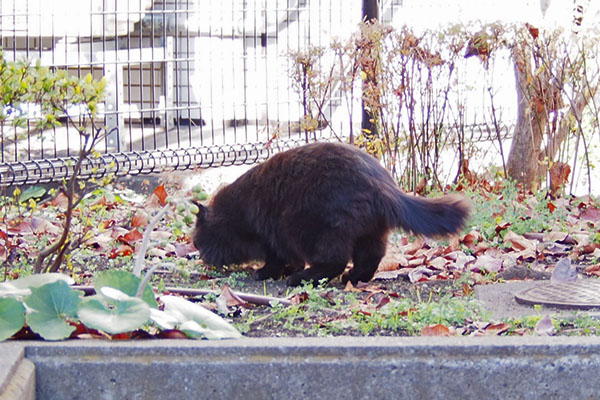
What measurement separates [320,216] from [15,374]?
213 cm

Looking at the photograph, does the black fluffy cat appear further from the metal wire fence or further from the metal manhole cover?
the metal wire fence

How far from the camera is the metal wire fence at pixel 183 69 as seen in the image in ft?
26.6

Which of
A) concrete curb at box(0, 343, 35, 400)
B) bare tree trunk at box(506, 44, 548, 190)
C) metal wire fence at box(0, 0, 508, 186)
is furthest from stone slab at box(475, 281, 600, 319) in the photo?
metal wire fence at box(0, 0, 508, 186)

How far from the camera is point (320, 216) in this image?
14.2 feet

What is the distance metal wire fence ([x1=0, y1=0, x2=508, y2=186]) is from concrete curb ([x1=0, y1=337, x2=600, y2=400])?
16.3 ft

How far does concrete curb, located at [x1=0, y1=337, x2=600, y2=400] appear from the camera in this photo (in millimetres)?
2535

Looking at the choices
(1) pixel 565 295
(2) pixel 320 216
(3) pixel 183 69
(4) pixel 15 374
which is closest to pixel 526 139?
(2) pixel 320 216

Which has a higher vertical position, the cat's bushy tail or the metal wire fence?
the metal wire fence

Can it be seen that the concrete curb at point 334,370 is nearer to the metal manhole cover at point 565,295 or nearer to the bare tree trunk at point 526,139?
the metal manhole cover at point 565,295

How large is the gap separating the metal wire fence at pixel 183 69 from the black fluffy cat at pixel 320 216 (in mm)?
2807

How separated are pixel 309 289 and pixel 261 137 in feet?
19.0

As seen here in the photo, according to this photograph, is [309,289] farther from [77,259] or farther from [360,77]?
[360,77]

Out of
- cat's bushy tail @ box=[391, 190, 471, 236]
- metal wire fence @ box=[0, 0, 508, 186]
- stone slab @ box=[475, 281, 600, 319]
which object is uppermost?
metal wire fence @ box=[0, 0, 508, 186]

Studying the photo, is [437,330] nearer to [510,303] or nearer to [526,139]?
[510,303]
